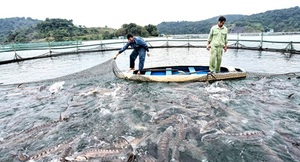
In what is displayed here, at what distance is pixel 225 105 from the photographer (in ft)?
22.5

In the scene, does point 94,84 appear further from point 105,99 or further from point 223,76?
point 223,76

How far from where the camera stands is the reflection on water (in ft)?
14.3

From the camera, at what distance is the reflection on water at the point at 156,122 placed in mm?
4371

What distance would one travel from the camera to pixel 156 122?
19.0 ft

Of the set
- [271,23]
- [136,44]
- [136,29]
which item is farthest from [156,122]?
[271,23]

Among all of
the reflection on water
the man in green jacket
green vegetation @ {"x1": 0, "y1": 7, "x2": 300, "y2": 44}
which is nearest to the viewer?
the reflection on water

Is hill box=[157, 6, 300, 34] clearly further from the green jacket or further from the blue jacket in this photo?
the blue jacket

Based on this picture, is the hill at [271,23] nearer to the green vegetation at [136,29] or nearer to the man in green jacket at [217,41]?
the green vegetation at [136,29]

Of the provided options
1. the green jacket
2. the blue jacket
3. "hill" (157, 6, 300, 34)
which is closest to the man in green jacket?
the green jacket

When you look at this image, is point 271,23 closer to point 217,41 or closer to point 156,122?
point 217,41

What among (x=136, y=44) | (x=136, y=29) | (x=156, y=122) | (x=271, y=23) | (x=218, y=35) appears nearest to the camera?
(x=156, y=122)

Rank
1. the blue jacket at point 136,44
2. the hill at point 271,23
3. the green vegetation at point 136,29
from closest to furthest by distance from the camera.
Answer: the blue jacket at point 136,44, the green vegetation at point 136,29, the hill at point 271,23

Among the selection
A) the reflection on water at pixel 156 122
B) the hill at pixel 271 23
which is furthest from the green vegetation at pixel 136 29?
the reflection on water at pixel 156 122

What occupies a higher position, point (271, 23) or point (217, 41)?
point (271, 23)
